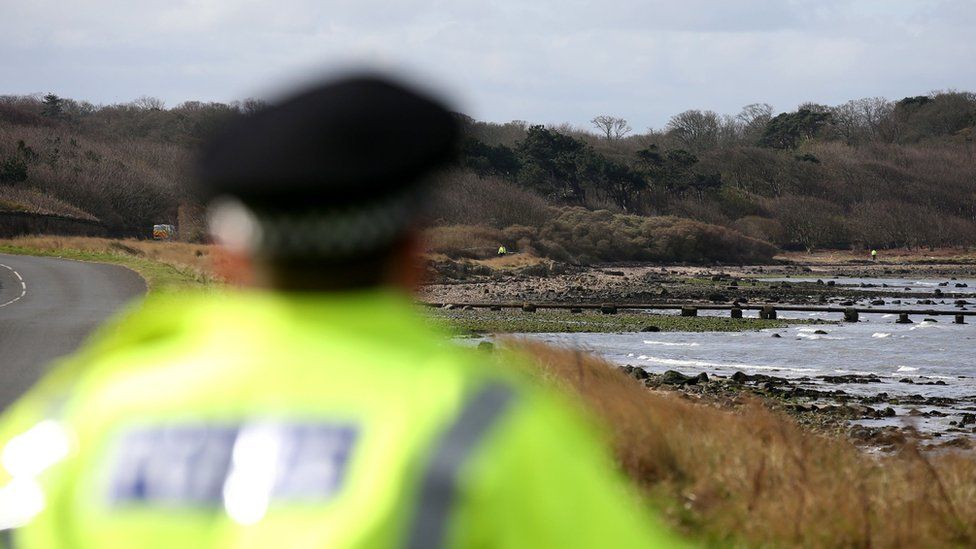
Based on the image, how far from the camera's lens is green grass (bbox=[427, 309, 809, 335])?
34.9 metres

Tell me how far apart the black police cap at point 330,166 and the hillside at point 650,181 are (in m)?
67.9

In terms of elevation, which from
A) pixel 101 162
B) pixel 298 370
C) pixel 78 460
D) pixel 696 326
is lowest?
pixel 696 326

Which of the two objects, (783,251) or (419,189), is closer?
(419,189)

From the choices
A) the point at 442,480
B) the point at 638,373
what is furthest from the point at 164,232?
the point at 442,480

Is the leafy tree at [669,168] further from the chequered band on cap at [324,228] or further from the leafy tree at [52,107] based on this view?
the chequered band on cap at [324,228]

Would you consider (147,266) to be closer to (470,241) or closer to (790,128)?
(470,241)

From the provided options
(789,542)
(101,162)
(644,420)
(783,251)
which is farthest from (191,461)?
(783,251)

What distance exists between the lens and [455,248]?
244 feet

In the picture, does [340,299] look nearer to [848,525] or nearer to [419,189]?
Result: [419,189]

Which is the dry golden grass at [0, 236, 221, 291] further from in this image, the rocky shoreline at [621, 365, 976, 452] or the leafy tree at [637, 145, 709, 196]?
the leafy tree at [637, 145, 709, 196]

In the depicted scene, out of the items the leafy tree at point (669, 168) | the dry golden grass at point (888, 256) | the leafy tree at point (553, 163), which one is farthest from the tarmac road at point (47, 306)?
the dry golden grass at point (888, 256)

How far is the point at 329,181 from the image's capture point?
127 centimetres

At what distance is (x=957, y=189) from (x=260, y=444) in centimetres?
13666

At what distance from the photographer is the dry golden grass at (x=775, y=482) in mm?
7234
